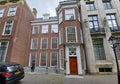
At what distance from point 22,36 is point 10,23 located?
9.61 feet

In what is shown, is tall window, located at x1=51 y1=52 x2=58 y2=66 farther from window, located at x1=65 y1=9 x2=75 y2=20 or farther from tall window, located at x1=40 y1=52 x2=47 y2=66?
window, located at x1=65 y1=9 x2=75 y2=20

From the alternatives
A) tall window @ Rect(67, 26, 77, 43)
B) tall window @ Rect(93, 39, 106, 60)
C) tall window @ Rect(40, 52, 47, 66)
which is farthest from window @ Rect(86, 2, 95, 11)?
tall window @ Rect(40, 52, 47, 66)

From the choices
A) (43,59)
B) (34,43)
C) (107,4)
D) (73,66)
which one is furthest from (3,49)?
(107,4)

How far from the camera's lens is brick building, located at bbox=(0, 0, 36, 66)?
12938 millimetres

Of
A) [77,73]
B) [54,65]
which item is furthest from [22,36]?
[77,73]

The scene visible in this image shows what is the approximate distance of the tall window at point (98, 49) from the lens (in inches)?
466

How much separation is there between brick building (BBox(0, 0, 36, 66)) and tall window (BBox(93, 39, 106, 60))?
40.2 ft

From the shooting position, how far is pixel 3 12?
15.7 m

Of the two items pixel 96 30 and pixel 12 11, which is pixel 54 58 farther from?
pixel 12 11

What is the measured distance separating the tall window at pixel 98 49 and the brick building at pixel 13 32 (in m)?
12.3

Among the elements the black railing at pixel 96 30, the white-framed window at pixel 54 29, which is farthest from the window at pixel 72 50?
the white-framed window at pixel 54 29

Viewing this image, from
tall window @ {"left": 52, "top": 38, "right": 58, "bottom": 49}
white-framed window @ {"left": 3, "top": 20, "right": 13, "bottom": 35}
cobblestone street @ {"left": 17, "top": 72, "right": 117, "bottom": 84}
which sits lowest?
cobblestone street @ {"left": 17, "top": 72, "right": 117, "bottom": 84}

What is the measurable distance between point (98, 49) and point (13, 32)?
1347cm

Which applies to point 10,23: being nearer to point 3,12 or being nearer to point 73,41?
Answer: point 3,12
